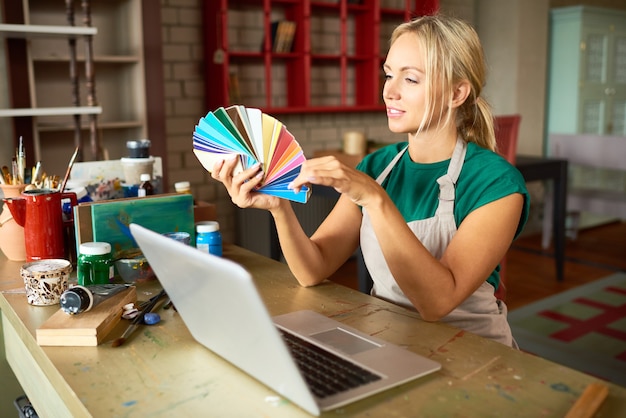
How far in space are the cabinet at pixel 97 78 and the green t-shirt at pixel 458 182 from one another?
203 centimetres

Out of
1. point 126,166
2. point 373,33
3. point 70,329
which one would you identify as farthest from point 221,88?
point 70,329

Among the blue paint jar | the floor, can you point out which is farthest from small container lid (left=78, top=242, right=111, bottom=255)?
the floor

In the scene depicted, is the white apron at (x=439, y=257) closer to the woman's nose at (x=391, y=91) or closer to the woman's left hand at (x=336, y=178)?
the woman's nose at (x=391, y=91)

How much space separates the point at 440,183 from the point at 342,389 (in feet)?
2.46

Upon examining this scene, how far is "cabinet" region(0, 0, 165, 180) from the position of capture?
3232mm

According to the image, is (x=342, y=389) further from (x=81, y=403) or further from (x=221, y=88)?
(x=221, y=88)

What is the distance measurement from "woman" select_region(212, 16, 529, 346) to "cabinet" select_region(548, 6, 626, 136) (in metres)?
4.57

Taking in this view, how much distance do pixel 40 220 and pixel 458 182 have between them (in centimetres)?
111

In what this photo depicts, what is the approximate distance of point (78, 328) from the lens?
3.76ft

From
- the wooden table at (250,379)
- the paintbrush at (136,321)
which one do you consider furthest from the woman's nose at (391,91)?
the paintbrush at (136,321)

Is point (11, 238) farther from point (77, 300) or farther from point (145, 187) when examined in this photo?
point (77, 300)

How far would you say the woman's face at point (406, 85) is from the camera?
1.46 metres

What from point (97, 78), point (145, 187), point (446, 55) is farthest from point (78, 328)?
point (97, 78)

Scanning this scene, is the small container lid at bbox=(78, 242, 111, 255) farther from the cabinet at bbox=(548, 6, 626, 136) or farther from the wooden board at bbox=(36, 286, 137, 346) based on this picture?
the cabinet at bbox=(548, 6, 626, 136)
